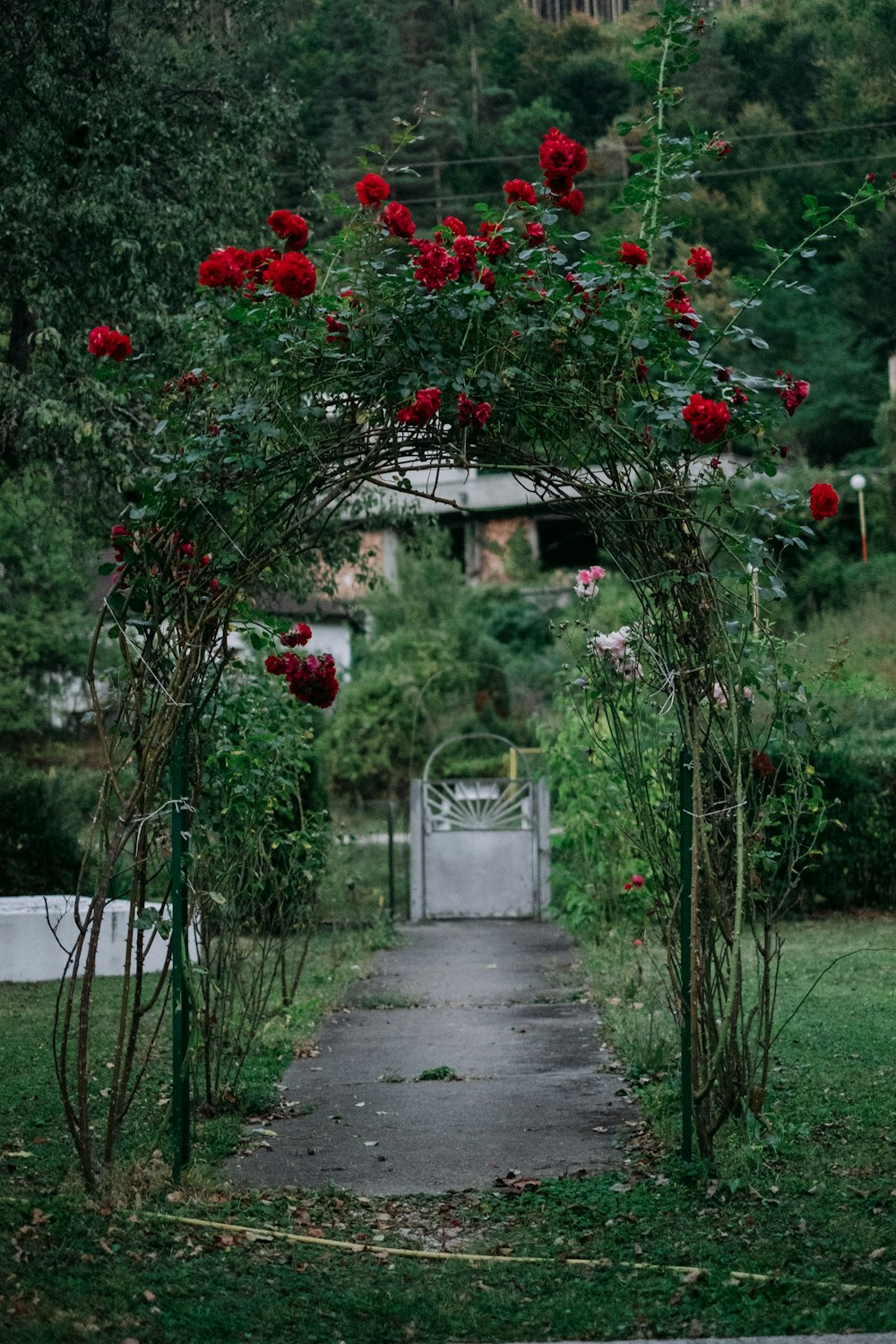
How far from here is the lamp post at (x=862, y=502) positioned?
29828 millimetres

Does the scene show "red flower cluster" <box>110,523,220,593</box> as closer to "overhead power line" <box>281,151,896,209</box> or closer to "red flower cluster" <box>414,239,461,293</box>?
"red flower cluster" <box>414,239,461,293</box>

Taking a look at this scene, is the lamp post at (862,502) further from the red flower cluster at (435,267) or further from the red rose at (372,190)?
the red flower cluster at (435,267)

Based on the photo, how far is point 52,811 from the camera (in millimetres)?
12836

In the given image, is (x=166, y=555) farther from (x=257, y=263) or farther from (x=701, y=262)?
(x=701, y=262)

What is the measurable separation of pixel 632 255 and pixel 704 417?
64cm

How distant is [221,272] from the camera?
16.3 feet

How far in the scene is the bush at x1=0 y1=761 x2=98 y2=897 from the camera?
1270 cm

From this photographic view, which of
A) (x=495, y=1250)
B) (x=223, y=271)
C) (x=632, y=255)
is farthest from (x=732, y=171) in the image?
(x=495, y=1250)

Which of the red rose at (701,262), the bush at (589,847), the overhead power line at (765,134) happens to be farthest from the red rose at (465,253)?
the overhead power line at (765,134)

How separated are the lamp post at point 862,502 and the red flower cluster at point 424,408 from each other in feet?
86.0

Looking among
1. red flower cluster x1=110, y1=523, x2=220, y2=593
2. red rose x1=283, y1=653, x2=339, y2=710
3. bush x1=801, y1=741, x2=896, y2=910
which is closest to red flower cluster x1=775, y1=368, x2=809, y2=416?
red rose x1=283, y1=653, x2=339, y2=710

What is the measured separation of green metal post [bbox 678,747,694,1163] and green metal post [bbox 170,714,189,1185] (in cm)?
177

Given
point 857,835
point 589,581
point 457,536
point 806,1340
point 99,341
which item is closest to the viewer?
point 806,1340

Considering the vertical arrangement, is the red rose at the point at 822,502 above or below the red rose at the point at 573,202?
below
